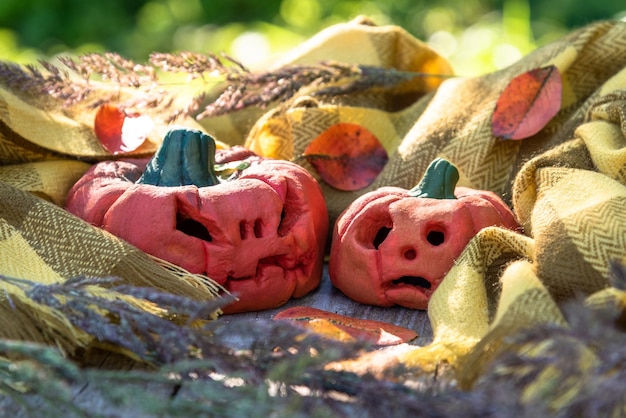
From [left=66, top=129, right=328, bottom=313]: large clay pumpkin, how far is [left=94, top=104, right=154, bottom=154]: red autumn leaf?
0.64 feet

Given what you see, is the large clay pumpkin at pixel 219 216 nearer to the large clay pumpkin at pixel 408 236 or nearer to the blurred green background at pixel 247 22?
the large clay pumpkin at pixel 408 236

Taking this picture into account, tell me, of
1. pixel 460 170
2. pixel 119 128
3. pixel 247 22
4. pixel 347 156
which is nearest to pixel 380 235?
pixel 460 170

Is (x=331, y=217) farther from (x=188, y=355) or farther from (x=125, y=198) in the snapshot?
(x=188, y=355)

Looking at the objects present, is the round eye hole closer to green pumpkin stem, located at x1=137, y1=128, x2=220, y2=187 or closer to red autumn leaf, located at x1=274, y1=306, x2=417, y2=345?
red autumn leaf, located at x1=274, y1=306, x2=417, y2=345

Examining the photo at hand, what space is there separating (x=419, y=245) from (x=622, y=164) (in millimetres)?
395

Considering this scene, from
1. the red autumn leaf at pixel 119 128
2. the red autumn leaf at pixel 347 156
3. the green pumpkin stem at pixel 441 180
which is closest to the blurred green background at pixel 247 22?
the red autumn leaf at pixel 347 156

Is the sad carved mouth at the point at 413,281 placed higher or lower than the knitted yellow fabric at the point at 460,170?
lower

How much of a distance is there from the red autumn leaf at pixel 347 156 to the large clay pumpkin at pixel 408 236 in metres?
0.30

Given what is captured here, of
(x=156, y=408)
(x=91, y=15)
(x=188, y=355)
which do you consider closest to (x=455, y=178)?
(x=188, y=355)

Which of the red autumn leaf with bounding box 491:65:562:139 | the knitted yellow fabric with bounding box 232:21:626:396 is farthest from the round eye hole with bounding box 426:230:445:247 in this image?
the red autumn leaf with bounding box 491:65:562:139

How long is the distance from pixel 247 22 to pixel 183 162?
4.16m

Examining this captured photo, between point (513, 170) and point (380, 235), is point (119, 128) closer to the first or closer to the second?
point (380, 235)

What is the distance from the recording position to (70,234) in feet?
5.90

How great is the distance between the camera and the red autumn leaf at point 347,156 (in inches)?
90.5
